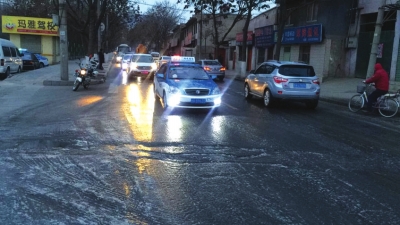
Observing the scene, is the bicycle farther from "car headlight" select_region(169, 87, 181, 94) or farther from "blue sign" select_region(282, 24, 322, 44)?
"blue sign" select_region(282, 24, 322, 44)

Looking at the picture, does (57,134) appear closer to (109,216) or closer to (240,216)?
(109,216)

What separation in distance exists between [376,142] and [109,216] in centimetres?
617

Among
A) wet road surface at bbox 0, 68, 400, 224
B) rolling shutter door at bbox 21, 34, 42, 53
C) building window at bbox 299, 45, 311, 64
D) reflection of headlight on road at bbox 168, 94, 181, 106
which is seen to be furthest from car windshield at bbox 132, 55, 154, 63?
rolling shutter door at bbox 21, 34, 42, 53

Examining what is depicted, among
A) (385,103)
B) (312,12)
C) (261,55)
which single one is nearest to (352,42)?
(312,12)

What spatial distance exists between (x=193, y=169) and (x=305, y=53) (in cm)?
2278

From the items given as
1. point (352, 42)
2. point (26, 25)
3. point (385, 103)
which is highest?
point (26, 25)

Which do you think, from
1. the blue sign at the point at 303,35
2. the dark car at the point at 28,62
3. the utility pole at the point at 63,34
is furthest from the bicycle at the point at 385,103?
the dark car at the point at 28,62

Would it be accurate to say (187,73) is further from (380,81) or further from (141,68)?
(141,68)

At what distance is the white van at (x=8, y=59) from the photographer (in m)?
19.7

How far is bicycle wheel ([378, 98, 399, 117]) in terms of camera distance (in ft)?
37.2

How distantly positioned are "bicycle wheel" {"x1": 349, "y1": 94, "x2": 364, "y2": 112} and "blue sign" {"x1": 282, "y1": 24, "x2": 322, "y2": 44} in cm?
1159

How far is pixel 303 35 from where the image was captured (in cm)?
2520

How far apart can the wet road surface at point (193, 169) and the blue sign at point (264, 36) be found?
70.4 ft

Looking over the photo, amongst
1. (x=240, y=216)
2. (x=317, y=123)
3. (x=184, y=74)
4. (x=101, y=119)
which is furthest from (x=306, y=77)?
(x=240, y=216)
